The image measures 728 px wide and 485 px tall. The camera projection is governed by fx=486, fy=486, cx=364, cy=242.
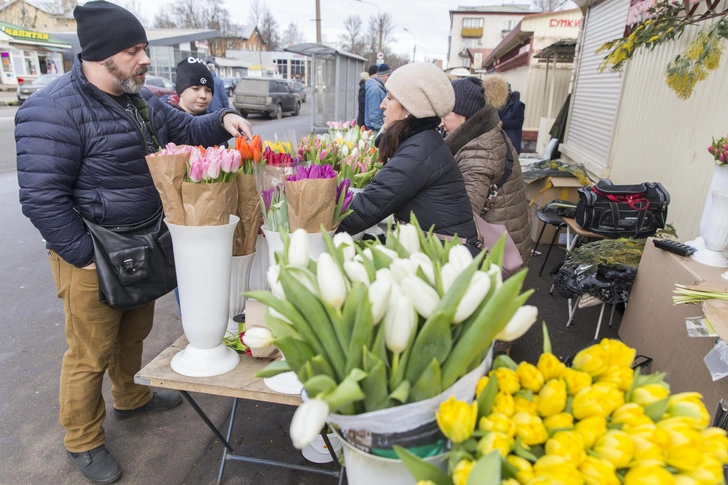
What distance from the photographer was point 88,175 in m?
1.89

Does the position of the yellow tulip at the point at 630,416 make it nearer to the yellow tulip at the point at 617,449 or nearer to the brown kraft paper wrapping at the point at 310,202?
the yellow tulip at the point at 617,449

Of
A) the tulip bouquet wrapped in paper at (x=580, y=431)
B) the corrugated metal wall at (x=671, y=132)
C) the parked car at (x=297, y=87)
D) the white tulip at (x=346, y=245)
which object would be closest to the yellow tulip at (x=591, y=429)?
the tulip bouquet wrapped in paper at (x=580, y=431)

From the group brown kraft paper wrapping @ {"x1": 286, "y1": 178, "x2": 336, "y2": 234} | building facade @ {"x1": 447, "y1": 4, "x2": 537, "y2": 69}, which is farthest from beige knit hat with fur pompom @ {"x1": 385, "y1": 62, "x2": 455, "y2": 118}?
building facade @ {"x1": 447, "y1": 4, "x2": 537, "y2": 69}

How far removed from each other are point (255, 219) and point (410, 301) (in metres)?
1.28

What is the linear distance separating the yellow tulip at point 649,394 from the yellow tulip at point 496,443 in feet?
0.87

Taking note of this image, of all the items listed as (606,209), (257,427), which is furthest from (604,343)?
(606,209)

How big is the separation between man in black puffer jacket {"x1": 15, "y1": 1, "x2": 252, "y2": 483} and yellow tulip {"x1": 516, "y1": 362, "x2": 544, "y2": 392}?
1676 millimetres

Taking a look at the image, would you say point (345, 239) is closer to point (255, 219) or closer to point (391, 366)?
point (391, 366)

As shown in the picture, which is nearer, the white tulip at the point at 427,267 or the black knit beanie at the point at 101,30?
the white tulip at the point at 427,267

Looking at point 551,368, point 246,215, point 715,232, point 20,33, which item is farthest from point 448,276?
point 20,33

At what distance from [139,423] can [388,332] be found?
222cm

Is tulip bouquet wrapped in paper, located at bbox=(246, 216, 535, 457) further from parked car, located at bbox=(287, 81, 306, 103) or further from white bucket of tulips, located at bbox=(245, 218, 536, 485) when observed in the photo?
parked car, located at bbox=(287, 81, 306, 103)

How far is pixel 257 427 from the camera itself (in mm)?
2584

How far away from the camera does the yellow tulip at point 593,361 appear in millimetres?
917
